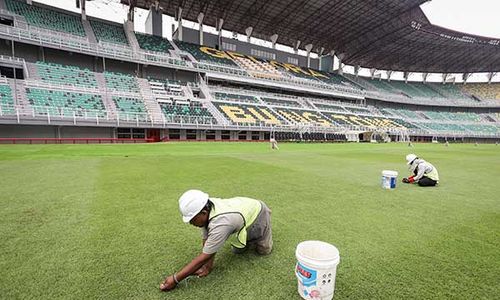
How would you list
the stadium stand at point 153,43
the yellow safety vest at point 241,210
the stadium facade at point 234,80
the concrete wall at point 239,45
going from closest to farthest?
1. the yellow safety vest at point 241,210
2. the stadium facade at point 234,80
3. the stadium stand at point 153,43
4. the concrete wall at point 239,45

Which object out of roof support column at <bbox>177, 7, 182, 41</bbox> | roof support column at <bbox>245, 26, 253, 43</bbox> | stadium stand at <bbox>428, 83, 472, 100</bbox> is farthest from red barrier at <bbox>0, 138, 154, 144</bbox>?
stadium stand at <bbox>428, 83, 472, 100</bbox>

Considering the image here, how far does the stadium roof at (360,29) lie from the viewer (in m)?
44.2

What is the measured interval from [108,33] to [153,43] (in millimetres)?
6751

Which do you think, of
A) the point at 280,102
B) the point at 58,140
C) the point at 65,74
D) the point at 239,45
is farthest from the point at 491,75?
the point at 58,140

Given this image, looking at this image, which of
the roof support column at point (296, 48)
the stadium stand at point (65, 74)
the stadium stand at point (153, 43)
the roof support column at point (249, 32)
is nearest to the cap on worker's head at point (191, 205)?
the stadium stand at point (65, 74)

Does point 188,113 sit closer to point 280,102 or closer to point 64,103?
point 64,103

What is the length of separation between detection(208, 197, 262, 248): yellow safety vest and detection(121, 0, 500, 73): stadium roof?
1901 inches

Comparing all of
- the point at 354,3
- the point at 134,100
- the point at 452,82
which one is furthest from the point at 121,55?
the point at 452,82

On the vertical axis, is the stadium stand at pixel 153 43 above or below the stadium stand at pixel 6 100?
above

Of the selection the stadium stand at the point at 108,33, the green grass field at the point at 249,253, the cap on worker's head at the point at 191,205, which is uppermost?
the stadium stand at the point at 108,33

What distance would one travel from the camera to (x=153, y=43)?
43188 mm

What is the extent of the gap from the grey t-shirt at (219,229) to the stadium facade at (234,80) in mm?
28880

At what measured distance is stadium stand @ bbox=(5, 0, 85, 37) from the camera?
33.5 metres

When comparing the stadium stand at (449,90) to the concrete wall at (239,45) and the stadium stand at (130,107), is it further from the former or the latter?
the stadium stand at (130,107)
